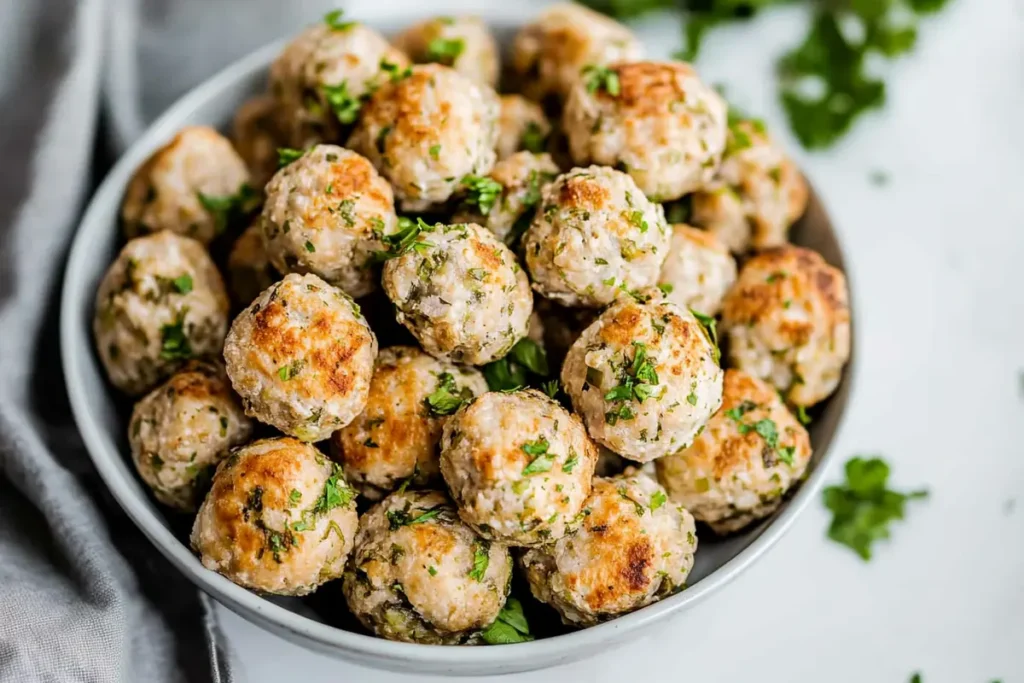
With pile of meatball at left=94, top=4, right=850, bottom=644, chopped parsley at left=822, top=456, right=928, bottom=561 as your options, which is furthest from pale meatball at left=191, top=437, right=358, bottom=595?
chopped parsley at left=822, top=456, right=928, bottom=561

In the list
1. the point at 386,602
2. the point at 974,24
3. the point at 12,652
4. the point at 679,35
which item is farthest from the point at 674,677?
the point at 974,24

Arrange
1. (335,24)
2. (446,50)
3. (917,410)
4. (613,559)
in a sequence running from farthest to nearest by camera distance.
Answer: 1. (917,410)
2. (446,50)
3. (335,24)
4. (613,559)

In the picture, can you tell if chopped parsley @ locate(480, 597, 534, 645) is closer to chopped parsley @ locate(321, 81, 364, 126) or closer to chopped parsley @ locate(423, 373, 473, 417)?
chopped parsley @ locate(423, 373, 473, 417)

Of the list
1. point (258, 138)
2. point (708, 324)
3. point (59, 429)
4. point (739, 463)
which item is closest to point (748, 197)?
point (708, 324)

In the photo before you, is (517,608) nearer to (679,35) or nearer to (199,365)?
(199,365)

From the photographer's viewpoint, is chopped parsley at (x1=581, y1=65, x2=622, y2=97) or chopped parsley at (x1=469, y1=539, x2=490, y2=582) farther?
chopped parsley at (x1=581, y1=65, x2=622, y2=97)

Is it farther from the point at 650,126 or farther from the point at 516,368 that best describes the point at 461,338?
the point at 650,126

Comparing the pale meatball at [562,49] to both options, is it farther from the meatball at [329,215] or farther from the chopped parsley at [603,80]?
the meatball at [329,215]
